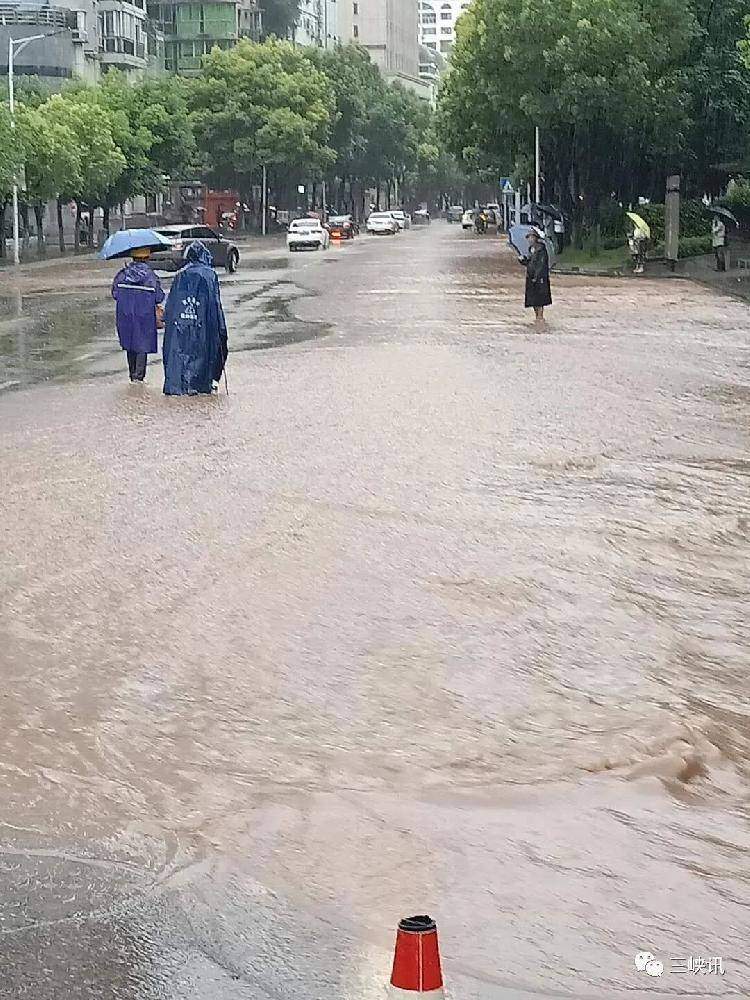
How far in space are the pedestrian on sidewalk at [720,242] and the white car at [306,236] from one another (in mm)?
28597

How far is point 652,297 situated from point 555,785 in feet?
96.3

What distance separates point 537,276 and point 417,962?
81.5 ft

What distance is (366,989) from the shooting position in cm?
470

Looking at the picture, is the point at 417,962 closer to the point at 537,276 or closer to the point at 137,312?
the point at 137,312

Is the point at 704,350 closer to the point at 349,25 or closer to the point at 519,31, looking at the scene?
the point at 519,31

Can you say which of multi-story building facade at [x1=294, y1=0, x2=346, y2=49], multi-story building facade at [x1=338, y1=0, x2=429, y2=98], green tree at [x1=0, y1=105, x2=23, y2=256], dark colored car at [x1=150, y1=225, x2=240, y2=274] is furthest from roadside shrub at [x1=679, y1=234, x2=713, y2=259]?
multi-story building facade at [x1=338, y1=0, x2=429, y2=98]

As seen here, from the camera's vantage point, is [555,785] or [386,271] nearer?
[555,785]

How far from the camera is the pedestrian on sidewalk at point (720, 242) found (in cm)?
4160

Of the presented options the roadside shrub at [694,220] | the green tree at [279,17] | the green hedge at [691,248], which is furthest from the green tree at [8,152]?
the green tree at [279,17]

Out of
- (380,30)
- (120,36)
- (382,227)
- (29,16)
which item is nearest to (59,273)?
(29,16)

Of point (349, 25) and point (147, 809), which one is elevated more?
point (349, 25)

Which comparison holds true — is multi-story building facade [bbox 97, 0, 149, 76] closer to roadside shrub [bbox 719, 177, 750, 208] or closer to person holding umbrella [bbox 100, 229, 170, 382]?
roadside shrub [bbox 719, 177, 750, 208]

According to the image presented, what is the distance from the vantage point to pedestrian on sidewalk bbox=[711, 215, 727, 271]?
41603 millimetres

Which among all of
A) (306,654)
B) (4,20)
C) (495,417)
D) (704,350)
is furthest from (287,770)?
(4,20)
